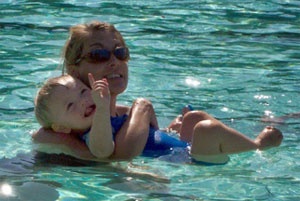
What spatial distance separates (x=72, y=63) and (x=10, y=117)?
116 cm

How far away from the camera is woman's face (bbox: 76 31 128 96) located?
5750mm

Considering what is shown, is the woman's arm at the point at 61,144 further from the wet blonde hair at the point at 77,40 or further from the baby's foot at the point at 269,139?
the baby's foot at the point at 269,139

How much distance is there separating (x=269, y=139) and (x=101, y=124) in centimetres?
122

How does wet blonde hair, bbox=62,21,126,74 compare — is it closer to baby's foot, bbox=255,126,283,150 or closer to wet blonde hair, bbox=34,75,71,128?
wet blonde hair, bbox=34,75,71,128

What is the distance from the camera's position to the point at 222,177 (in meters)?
5.20

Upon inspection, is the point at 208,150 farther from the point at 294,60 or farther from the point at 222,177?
the point at 294,60

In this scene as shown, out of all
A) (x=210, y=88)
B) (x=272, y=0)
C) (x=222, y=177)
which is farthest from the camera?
(x=272, y=0)

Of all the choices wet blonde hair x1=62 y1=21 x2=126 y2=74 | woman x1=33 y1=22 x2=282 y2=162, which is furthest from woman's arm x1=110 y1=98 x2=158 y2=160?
wet blonde hair x1=62 y1=21 x2=126 y2=74

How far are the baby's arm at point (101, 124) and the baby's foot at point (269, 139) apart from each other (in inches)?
40.4

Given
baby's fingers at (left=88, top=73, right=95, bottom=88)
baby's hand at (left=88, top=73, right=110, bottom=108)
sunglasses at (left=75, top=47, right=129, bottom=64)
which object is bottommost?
baby's hand at (left=88, top=73, right=110, bottom=108)

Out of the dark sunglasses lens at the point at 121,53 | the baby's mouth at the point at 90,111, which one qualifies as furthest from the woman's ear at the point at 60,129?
the dark sunglasses lens at the point at 121,53

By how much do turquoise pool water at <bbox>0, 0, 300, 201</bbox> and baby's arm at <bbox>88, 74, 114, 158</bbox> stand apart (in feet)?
0.38

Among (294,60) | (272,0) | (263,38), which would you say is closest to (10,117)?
(294,60)

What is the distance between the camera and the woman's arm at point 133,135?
18.0 feet
